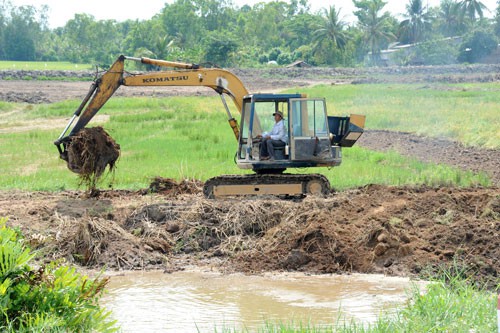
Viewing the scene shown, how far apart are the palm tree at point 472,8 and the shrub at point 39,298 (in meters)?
105

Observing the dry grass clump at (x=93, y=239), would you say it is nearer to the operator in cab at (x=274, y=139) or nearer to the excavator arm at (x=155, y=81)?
the excavator arm at (x=155, y=81)

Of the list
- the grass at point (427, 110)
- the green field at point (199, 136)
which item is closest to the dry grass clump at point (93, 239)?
the green field at point (199, 136)

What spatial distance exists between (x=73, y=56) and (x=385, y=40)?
42.8 metres

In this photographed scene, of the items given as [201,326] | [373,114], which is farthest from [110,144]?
[373,114]

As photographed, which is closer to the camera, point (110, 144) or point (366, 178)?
point (110, 144)

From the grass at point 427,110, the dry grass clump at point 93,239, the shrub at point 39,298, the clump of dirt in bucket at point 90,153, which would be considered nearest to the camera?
the shrub at point 39,298

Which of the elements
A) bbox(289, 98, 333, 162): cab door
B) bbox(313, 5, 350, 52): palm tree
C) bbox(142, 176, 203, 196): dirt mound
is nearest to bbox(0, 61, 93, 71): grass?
bbox(313, 5, 350, 52): palm tree

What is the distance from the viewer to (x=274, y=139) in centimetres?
1634

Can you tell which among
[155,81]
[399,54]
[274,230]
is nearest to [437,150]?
[155,81]

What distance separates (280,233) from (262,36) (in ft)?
361

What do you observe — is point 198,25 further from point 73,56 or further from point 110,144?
point 110,144

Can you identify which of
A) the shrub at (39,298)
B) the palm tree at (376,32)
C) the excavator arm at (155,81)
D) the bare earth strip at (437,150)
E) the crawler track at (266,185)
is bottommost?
the bare earth strip at (437,150)

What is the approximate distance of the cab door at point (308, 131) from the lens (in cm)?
1630

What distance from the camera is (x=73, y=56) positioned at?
112750 millimetres
